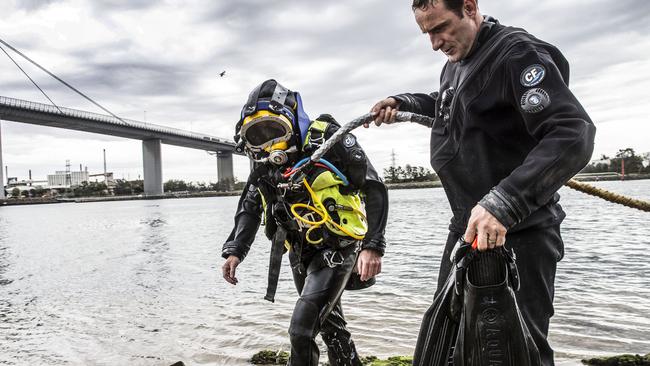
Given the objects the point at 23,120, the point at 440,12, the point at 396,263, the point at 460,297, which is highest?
the point at 23,120

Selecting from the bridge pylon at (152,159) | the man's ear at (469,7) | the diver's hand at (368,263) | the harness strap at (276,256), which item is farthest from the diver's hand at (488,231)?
the bridge pylon at (152,159)

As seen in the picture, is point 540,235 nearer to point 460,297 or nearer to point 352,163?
point 460,297

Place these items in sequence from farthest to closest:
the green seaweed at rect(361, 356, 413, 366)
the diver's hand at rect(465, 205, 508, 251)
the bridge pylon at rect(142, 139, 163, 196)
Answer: the bridge pylon at rect(142, 139, 163, 196) < the green seaweed at rect(361, 356, 413, 366) < the diver's hand at rect(465, 205, 508, 251)

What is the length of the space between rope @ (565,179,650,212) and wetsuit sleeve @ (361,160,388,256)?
4.44 feet

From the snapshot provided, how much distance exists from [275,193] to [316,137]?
1.61ft

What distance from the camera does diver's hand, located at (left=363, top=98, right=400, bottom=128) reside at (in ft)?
8.58

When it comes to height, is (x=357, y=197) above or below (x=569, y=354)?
above

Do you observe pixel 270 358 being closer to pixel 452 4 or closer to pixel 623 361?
pixel 623 361

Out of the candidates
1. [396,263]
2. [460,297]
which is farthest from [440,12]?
[396,263]

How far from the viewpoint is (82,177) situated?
199125 mm

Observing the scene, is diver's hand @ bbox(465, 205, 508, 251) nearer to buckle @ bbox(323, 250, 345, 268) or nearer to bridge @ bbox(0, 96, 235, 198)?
buckle @ bbox(323, 250, 345, 268)

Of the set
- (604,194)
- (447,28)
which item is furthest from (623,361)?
(447,28)

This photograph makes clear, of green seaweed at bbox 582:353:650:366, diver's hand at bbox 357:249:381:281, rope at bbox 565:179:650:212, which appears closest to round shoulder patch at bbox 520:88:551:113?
rope at bbox 565:179:650:212

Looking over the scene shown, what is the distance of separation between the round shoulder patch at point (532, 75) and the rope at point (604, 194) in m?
0.78
